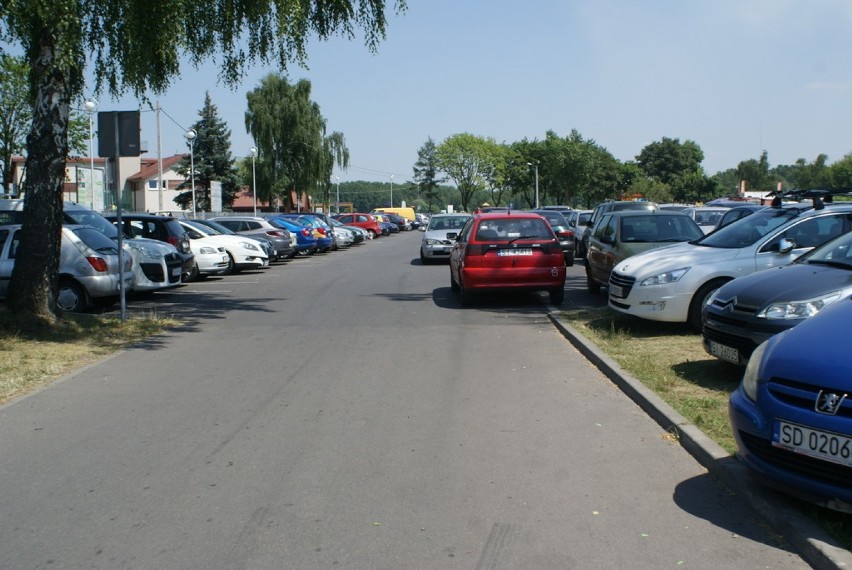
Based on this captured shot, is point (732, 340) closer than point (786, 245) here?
Yes

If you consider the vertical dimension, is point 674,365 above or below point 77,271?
below

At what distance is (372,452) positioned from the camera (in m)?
6.11

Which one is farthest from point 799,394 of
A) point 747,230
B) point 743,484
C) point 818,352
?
point 747,230

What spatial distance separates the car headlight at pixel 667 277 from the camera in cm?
1059

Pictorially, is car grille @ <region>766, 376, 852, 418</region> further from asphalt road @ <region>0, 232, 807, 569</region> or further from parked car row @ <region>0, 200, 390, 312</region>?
parked car row @ <region>0, 200, 390, 312</region>

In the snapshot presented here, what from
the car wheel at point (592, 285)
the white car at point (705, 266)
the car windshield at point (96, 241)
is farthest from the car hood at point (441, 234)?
the white car at point (705, 266)

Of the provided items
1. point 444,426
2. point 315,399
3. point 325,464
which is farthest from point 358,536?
point 315,399

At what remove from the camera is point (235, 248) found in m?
23.5

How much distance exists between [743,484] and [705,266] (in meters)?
5.91

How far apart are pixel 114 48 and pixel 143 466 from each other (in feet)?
26.4

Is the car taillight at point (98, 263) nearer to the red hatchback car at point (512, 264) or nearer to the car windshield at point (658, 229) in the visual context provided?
the red hatchback car at point (512, 264)

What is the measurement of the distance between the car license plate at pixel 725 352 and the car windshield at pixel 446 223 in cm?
2028

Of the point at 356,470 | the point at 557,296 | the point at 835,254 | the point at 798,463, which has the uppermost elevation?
the point at 835,254

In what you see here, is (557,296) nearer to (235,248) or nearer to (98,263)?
(98,263)
